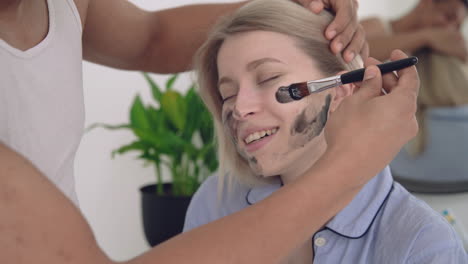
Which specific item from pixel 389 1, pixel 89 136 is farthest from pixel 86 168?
pixel 389 1

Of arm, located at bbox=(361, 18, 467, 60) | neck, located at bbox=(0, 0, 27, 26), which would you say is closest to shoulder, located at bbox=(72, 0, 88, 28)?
neck, located at bbox=(0, 0, 27, 26)

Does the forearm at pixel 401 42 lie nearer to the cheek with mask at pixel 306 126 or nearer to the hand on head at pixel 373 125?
the cheek with mask at pixel 306 126

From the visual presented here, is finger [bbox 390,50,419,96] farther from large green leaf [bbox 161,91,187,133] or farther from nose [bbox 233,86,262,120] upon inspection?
large green leaf [bbox 161,91,187,133]

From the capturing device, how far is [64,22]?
0.77 meters

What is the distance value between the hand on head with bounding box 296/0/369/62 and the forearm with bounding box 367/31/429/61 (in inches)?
62.8

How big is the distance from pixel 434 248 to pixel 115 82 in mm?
1565

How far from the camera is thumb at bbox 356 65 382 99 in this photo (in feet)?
2.26

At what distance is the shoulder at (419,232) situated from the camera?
840 millimetres

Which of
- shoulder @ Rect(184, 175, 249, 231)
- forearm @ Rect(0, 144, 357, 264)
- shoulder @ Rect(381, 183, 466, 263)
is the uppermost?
forearm @ Rect(0, 144, 357, 264)

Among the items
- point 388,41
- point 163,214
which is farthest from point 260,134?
point 388,41

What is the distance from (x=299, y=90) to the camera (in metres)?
0.86

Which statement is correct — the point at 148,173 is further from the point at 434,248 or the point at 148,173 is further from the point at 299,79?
the point at 434,248

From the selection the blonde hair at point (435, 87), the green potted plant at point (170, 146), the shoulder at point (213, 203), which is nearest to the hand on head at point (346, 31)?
the shoulder at point (213, 203)

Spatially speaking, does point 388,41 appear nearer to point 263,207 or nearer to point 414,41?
point 414,41
